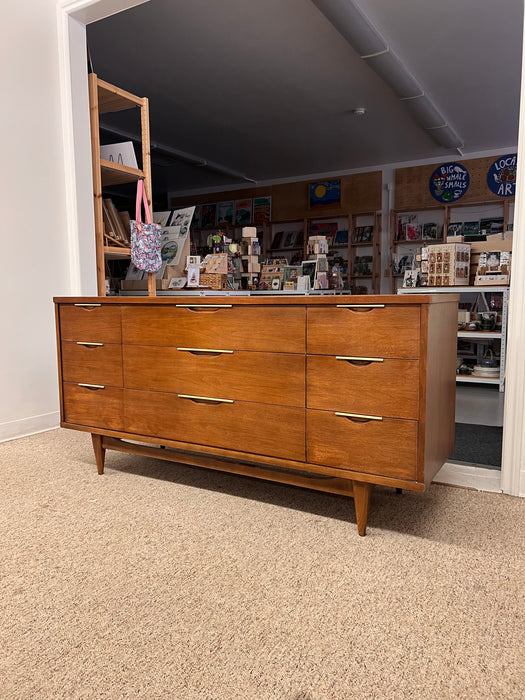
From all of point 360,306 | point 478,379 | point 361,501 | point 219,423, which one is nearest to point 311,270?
point 478,379

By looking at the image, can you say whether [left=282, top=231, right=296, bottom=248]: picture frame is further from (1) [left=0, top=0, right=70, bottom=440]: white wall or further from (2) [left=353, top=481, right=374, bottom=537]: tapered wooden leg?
(2) [left=353, top=481, right=374, bottom=537]: tapered wooden leg

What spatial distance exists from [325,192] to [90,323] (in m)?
7.34

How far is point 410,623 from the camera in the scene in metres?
1.30

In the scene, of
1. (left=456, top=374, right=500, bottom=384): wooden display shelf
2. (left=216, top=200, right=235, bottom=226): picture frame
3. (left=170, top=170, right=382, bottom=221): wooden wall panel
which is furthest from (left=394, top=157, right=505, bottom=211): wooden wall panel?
(left=456, top=374, right=500, bottom=384): wooden display shelf

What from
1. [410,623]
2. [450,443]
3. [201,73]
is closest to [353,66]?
[201,73]

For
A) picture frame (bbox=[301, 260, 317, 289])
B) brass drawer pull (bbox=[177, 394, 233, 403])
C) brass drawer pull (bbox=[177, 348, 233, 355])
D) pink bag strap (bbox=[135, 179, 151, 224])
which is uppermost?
pink bag strap (bbox=[135, 179, 151, 224])

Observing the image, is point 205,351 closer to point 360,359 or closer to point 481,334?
point 360,359

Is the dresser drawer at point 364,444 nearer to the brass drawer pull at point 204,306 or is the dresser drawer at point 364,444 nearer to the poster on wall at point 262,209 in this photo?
the brass drawer pull at point 204,306

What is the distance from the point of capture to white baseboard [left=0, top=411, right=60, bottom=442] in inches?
118

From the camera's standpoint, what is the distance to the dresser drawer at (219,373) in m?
1.83

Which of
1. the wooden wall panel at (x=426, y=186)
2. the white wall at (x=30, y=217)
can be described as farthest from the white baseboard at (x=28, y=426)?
the wooden wall panel at (x=426, y=186)

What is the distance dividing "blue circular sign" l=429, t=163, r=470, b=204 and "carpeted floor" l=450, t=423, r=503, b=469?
5632 mm

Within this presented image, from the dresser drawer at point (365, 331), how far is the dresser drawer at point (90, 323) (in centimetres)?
96

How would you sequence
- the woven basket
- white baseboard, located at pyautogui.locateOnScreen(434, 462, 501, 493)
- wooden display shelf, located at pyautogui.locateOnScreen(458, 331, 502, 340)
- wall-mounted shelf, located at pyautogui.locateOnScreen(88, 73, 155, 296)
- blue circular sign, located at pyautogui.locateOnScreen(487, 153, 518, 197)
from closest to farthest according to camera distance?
white baseboard, located at pyautogui.locateOnScreen(434, 462, 501, 493) → wall-mounted shelf, located at pyautogui.locateOnScreen(88, 73, 155, 296) → the woven basket → wooden display shelf, located at pyautogui.locateOnScreen(458, 331, 502, 340) → blue circular sign, located at pyautogui.locateOnScreen(487, 153, 518, 197)
